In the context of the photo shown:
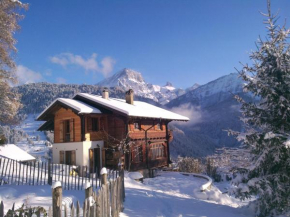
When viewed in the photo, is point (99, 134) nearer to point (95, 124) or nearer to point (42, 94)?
point (95, 124)

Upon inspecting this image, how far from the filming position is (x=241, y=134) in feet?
31.1

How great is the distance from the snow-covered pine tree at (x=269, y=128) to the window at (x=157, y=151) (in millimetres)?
14556

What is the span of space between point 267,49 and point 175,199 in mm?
8137

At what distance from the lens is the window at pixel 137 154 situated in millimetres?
21503

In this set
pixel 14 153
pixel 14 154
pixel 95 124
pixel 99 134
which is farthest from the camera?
pixel 14 153

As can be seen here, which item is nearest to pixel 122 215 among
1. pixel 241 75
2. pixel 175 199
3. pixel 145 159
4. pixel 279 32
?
pixel 175 199

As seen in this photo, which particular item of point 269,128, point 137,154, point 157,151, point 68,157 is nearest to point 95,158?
point 68,157

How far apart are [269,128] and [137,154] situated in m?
13.9

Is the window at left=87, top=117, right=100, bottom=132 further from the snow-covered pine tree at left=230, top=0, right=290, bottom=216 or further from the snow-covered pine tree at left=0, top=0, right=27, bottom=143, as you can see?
the snow-covered pine tree at left=230, top=0, right=290, bottom=216

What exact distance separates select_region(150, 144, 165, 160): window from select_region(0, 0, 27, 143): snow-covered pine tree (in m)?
13.0

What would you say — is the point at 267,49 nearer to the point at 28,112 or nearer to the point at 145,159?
the point at 145,159

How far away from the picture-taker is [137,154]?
2170cm

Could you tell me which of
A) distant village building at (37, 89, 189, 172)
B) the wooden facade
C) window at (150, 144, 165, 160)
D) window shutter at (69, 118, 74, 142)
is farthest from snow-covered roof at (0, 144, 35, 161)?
window at (150, 144, 165, 160)

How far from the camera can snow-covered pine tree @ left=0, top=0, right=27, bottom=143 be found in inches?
581
